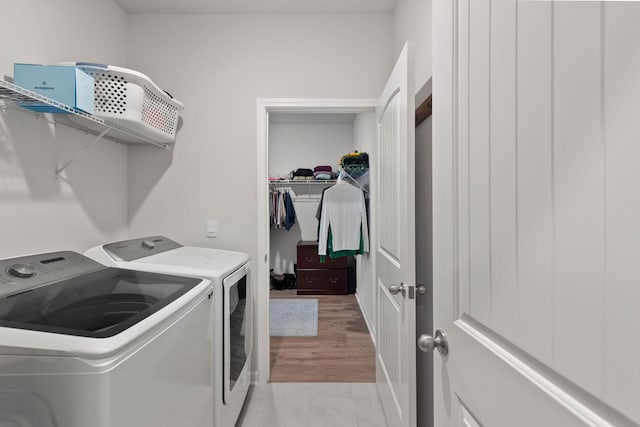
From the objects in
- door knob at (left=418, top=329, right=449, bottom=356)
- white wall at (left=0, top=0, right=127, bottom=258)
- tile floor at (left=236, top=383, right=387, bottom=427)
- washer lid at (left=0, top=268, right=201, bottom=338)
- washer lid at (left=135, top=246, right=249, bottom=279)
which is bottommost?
tile floor at (left=236, top=383, right=387, bottom=427)

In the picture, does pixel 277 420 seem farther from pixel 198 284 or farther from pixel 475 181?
pixel 475 181

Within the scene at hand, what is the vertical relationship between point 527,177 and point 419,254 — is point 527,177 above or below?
above

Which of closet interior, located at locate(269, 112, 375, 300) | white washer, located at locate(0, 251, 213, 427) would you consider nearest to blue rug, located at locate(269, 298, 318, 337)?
closet interior, located at locate(269, 112, 375, 300)

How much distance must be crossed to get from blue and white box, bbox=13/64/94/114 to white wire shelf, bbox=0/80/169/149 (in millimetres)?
44

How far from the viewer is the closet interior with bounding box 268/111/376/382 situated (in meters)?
3.03

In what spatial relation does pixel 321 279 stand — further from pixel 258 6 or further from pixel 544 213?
pixel 544 213

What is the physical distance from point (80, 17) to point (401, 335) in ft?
7.85

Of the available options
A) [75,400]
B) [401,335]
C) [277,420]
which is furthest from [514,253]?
[277,420]

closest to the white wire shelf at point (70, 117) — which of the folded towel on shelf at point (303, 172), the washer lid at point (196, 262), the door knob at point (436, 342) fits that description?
the washer lid at point (196, 262)

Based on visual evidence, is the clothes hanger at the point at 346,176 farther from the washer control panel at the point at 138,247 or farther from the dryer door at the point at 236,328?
the washer control panel at the point at 138,247

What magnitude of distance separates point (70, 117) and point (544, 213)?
1899mm

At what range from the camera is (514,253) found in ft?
1.81

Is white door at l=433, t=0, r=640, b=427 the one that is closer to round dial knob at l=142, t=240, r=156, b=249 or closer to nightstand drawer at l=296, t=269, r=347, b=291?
round dial knob at l=142, t=240, r=156, b=249

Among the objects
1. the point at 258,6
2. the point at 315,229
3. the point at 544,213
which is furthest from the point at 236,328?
the point at 315,229
